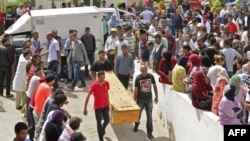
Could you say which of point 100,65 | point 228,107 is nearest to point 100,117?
point 100,65

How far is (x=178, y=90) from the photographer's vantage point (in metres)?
12.4

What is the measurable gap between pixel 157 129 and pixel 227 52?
2579mm

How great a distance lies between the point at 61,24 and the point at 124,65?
4.70 meters

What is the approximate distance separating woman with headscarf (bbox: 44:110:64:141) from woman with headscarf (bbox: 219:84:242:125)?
274cm

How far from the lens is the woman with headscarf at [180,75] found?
39.8 ft

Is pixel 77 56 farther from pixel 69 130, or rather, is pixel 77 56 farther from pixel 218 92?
pixel 69 130

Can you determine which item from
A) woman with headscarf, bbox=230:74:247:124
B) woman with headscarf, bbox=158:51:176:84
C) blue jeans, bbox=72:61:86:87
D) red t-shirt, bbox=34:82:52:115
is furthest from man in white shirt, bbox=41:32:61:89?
woman with headscarf, bbox=230:74:247:124

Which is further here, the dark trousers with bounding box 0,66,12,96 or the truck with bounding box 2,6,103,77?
the truck with bounding box 2,6,103,77

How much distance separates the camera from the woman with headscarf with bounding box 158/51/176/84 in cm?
1311

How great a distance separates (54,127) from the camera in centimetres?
960

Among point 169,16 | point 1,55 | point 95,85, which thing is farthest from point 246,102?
point 169,16

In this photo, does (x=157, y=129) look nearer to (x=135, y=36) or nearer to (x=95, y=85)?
(x=95, y=85)

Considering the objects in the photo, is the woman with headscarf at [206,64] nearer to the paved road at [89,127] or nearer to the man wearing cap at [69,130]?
the paved road at [89,127]

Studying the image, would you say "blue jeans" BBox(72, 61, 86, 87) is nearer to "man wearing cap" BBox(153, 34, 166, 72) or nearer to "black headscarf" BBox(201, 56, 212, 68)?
"man wearing cap" BBox(153, 34, 166, 72)
